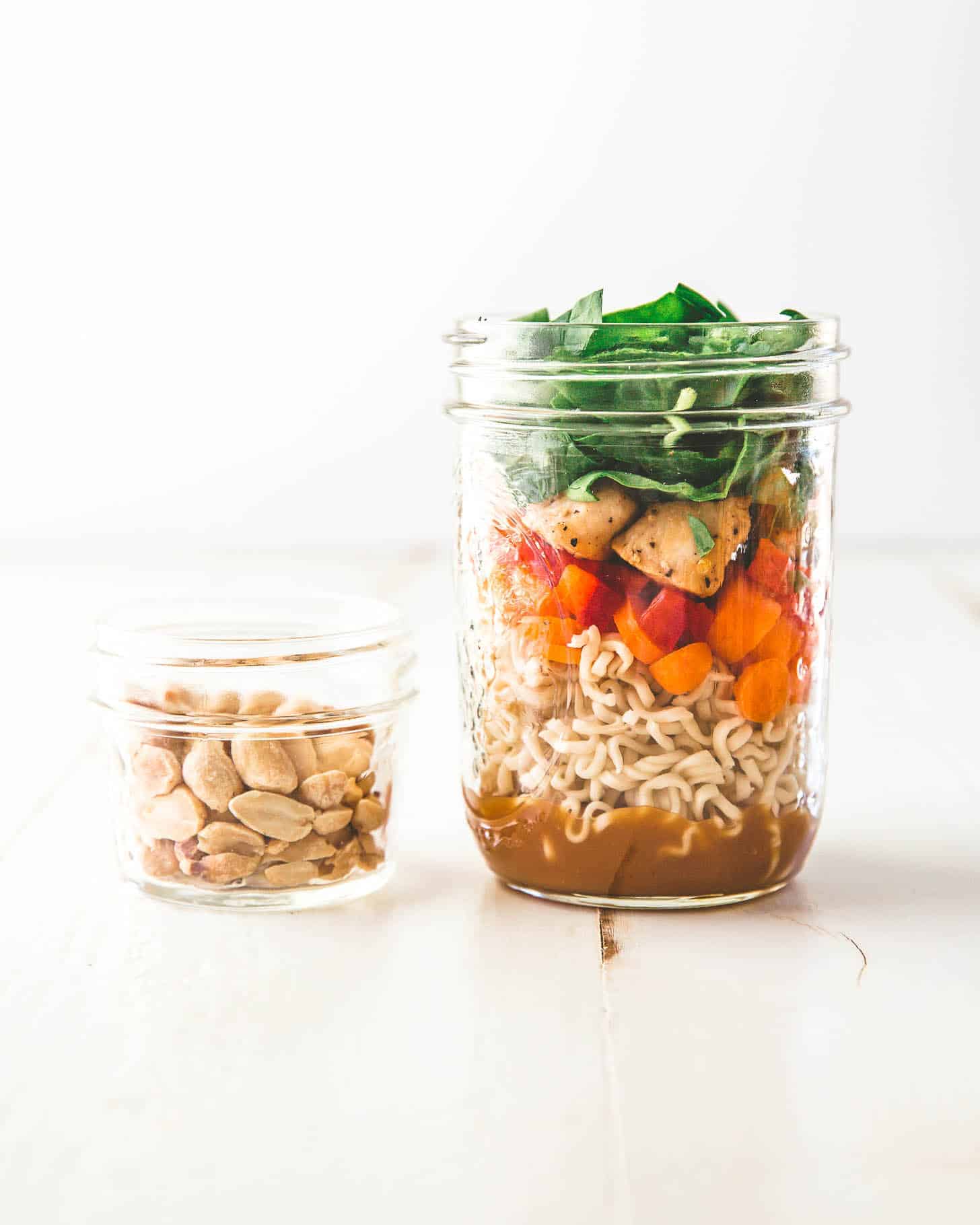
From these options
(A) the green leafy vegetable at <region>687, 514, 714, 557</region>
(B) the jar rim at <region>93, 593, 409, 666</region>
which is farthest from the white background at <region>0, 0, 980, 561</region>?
(A) the green leafy vegetable at <region>687, 514, 714, 557</region>

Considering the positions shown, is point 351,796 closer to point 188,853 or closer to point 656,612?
point 188,853

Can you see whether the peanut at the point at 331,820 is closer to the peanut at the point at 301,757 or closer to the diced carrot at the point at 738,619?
the peanut at the point at 301,757

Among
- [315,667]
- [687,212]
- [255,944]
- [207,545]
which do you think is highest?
[687,212]

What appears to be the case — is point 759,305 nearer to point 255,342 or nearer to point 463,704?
point 255,342

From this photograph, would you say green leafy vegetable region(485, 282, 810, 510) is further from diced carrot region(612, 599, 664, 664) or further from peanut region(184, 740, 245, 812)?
peanut region(184, 740, 245, 812)

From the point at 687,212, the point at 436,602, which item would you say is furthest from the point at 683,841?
the point at 687,212
